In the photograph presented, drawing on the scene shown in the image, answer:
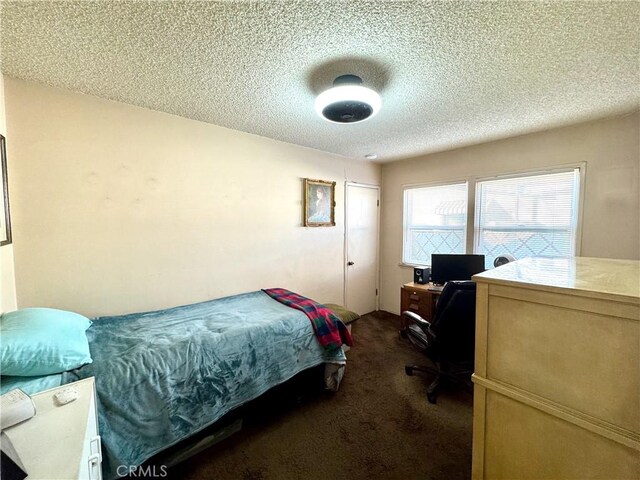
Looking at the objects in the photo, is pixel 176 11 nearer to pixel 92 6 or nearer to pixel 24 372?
pixel 92 6

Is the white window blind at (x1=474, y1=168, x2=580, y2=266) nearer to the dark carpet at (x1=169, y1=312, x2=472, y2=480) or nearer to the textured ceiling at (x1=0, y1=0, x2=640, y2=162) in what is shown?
the textured ceiling at (x1=0, y1=0, x2=640, y2=162)

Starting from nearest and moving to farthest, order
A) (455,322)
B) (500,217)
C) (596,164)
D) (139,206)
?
(455,322) < (139,206) < (596,164) < (500,217)

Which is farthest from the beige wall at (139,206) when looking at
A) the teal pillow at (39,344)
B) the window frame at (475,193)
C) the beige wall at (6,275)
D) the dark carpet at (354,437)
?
the window frame at (475,193)

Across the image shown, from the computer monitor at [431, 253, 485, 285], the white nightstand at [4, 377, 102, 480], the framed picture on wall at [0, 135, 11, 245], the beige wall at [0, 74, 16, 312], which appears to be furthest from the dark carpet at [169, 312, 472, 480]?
the framed picture on wall at [0, 135, 11, 245]

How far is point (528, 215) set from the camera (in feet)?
9.19

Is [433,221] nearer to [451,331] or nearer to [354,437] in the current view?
[451,331]

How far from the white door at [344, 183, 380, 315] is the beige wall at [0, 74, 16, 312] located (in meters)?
3.17

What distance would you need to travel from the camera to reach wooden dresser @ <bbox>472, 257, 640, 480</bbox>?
0.72 m

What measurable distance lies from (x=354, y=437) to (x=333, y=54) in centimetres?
243

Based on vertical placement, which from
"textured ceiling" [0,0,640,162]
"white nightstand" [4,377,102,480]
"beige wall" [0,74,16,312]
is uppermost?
"textured ceiling" [0,0,640,162]

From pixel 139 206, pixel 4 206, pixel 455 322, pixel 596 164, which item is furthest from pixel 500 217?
pixel 4 206

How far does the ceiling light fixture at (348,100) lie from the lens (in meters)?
1.62

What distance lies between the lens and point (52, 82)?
173cm

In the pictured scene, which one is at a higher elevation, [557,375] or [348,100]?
[348,100]
